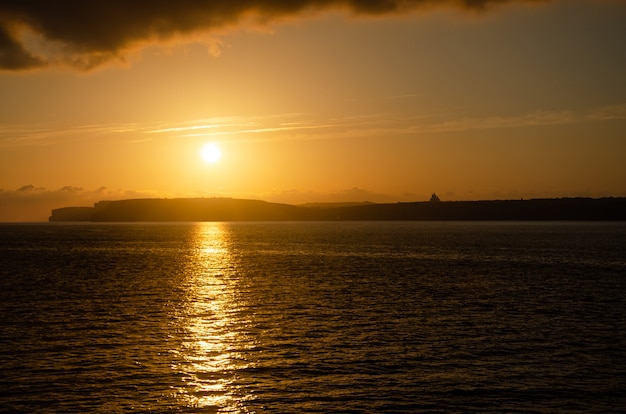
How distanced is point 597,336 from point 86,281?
2775 inches

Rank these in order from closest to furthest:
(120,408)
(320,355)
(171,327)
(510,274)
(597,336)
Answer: (120,408) < (320,355) < (597,336) < (171,327) < (510,274)

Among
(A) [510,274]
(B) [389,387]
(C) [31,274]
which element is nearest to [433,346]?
(B) [389,387]

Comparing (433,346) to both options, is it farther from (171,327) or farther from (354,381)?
(171,327)

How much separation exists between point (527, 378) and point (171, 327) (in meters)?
29.3

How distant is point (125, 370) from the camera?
36.5 meters

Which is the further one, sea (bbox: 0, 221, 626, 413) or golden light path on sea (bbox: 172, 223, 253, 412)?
golden light path on sea (bbox: 172, 223, 253, 412)

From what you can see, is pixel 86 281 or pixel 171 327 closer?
pixel 171 327

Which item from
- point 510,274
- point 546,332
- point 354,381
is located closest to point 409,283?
point 510,274

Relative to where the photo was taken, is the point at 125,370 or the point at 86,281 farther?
the point at 86,281

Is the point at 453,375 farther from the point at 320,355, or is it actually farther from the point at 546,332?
the point at 546,332

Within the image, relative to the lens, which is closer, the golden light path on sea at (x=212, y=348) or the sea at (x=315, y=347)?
the sea at (x=315, y=347)

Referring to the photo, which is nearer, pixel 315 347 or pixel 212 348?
pixel 315 347

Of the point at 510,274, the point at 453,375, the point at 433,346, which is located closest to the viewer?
the point at 453,375

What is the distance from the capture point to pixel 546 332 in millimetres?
47906
